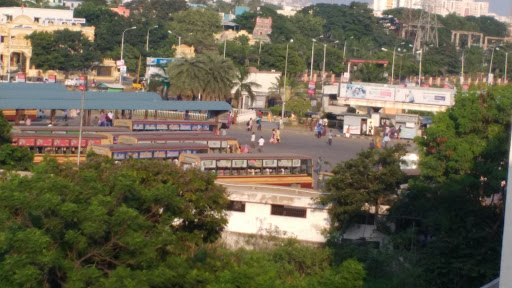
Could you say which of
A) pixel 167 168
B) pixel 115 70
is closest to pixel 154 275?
pixel 167 168

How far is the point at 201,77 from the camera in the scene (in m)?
36.3

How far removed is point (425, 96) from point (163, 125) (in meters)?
11.4

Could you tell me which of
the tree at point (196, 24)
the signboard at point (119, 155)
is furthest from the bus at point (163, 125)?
the tree at point (196, 24)

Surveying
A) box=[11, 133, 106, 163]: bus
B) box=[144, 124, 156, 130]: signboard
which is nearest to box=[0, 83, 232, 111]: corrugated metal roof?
box=[144, 124, 156, 130]: signboard

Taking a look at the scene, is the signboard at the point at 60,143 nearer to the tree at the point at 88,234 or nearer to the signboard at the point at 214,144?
the signboard at the point at 214,144

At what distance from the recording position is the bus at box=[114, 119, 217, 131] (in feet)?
85.7

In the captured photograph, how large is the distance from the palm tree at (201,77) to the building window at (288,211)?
19150 millimetres

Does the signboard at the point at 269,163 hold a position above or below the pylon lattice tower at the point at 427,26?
below

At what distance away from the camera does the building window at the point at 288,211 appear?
1739 cm

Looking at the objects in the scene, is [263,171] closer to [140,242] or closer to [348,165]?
[348,165]

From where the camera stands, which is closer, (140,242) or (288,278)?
(140,242)

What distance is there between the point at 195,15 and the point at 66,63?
793 inches

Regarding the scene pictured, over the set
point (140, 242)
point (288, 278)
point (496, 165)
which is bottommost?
point (288, 278)

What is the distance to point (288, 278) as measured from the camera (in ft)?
48.7
